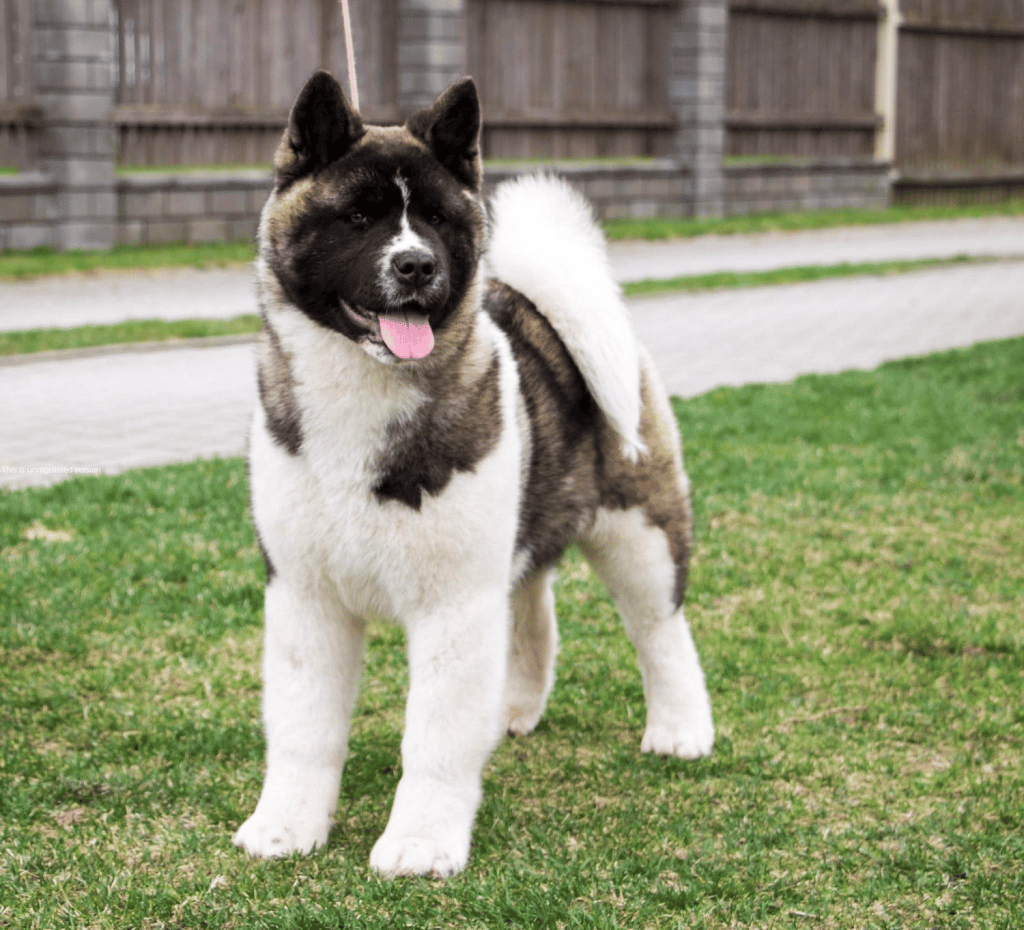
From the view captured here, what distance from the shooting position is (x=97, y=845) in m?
3.39

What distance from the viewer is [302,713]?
3344 millimetres

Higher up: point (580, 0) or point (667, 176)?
point (580, 0)

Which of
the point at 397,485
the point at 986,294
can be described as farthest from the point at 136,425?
the point at 986,294

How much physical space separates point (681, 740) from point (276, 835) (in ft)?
4.08

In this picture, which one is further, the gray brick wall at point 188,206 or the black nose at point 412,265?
the gray brick wall at point 188,206

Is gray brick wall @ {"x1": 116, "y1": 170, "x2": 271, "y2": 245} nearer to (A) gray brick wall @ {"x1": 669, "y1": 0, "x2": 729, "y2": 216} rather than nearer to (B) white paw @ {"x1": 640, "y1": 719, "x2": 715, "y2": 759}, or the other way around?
(A) gray brick wall @ {"x1": 669, "y1": 0, "x2": 729, "y2": 216}

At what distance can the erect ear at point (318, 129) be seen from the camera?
3.10 m

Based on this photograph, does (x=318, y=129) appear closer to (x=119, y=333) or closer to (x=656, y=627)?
(x=656, y=627)

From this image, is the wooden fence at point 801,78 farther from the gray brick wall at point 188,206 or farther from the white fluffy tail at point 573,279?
the white fluffy tail at point 573,279

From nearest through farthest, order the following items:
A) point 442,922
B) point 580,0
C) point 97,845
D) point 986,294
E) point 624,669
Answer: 1. point 442,922
2. point 97,845
3. point 624,669
4. point 986,294
5. point 580,0

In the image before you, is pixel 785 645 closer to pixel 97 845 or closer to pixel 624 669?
pixel 624 669

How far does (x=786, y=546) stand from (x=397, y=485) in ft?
10.3

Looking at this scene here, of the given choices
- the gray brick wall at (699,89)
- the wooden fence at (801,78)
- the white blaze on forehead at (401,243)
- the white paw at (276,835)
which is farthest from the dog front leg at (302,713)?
the wooden fence at (801,78)

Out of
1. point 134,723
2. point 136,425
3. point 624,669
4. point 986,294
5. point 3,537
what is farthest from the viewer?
point 986,294
